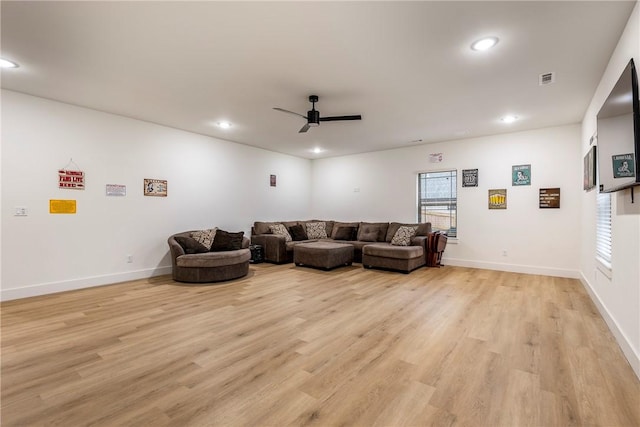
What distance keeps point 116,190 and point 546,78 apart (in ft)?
20.6

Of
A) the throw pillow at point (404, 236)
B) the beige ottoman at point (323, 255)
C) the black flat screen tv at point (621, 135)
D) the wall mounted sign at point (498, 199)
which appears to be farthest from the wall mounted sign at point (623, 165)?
the beige ottoman at point (323, 255)

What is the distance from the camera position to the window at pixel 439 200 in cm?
654

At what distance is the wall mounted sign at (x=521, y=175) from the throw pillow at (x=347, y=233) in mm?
3515

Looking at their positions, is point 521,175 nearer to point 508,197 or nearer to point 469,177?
point 508,197

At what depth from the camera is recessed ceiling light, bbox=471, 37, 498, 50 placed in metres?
2.63

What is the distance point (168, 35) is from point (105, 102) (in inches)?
96.3

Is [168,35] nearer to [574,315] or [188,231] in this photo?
[188,231]

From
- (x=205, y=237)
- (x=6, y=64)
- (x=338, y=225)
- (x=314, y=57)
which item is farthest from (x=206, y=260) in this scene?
(x=338, y=225)

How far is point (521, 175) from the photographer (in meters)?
5.61

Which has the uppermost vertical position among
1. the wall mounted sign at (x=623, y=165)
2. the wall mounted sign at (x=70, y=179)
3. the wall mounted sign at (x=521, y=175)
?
the wall mounted sign at (x=521, y=175)

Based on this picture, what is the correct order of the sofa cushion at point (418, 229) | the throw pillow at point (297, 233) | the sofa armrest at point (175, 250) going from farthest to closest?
the throw pillow at point (297, 233)
the sofa cushion at point (418, 229)
the sofa armrest at point (175, 250)

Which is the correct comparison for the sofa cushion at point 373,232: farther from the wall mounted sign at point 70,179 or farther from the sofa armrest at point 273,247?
the wall mounted sign at point 70,179

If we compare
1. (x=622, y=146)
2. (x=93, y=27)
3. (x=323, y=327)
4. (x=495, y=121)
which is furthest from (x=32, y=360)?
(x=495, y=121)

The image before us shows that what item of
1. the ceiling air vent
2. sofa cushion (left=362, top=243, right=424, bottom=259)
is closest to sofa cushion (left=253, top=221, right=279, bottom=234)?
sofa cushion (left=362, top=243, right=424, bottom=259)
